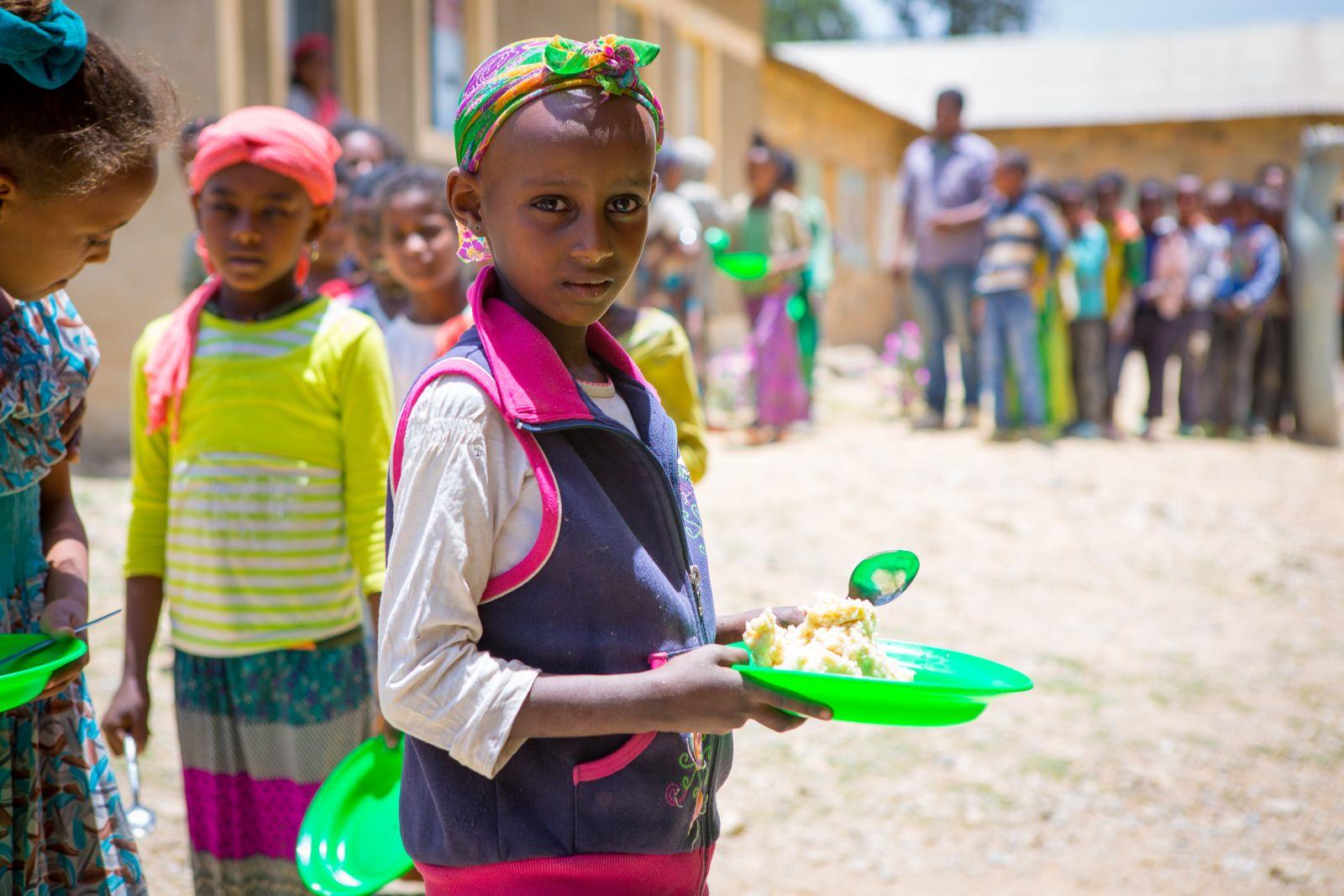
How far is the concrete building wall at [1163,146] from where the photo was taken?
20641 mm

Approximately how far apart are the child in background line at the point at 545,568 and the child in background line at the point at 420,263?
1.50m

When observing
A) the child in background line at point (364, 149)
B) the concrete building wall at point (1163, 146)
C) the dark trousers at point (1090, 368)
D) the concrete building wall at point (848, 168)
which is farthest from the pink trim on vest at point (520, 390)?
the concrete building wall at point (1163, 146)

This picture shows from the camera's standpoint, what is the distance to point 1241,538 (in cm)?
709

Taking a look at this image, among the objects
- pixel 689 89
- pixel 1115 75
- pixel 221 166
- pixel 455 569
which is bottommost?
pixel 455 569

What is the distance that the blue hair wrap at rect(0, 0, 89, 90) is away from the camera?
150cm

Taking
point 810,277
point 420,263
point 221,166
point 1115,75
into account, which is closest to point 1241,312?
point 810,277

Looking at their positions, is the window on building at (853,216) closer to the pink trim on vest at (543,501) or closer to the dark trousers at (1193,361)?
the dark trousers at (1193,361)

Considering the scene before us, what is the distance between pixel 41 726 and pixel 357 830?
544 millimetres

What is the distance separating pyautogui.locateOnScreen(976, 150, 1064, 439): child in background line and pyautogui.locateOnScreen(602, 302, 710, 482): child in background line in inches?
255

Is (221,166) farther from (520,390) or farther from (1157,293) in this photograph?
(1157,293)

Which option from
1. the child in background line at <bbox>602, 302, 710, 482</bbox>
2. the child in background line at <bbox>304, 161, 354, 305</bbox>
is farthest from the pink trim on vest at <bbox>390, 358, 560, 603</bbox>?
the child in background line at <bbox>304, 161, 354, 305</bbox>

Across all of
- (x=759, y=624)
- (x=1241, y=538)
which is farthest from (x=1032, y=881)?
(x=1241, y=538)

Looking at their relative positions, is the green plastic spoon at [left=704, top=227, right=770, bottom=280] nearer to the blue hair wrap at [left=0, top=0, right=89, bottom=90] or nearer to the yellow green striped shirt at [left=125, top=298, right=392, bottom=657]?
the yellow green striped shirt at [left=125, top=298, right=392, bottom=657]

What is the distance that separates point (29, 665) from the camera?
1.53 meters
